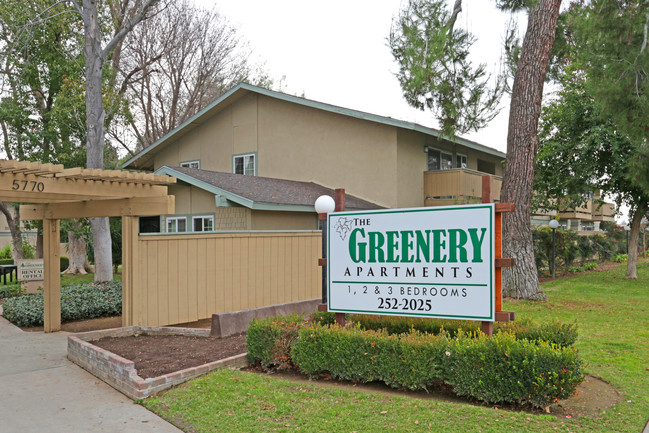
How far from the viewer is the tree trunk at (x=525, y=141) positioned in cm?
1459

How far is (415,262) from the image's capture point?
271 inches

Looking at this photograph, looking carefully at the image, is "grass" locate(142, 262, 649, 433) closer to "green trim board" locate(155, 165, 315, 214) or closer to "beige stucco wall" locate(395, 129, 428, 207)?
"green trim board" locate(155, 165, 315, 214)

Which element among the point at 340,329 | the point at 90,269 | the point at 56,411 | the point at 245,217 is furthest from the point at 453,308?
the point at 90,269

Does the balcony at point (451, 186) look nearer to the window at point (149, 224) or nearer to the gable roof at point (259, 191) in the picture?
the gable roof at point (259, 191)

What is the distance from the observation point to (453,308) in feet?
21.4

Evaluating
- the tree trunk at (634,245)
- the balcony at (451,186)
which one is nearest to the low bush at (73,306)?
the balcony at (451,186)

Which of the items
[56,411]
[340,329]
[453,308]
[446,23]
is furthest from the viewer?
[446,23]

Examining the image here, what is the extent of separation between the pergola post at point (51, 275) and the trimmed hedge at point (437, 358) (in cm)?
541

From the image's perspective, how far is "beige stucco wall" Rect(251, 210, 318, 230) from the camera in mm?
14594

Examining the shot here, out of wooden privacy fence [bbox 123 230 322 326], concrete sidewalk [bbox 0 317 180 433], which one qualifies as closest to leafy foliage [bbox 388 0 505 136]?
wooden privacy fence [bbox 123 230 322 326]

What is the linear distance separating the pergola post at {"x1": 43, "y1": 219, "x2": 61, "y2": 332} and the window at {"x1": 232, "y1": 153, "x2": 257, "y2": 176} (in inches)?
414

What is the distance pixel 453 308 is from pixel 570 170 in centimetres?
1573

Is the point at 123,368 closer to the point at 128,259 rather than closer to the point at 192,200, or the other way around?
the point at 128,259

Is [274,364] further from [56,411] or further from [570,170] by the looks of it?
[570,170]
